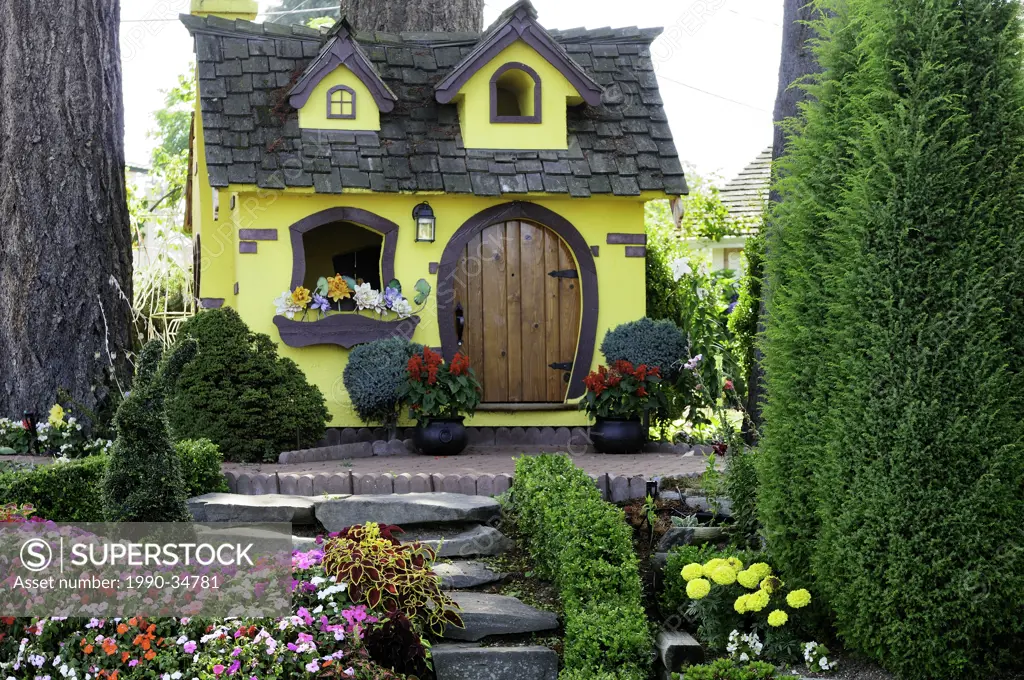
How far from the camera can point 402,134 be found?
34.4 feet

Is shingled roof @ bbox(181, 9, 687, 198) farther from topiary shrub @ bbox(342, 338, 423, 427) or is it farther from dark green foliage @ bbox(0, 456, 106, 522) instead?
dark green foliage @ bbox(0, 456, 106, 522)

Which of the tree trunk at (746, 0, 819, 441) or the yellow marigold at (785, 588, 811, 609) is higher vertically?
the tree trunk at (746, 0, 819, 441)

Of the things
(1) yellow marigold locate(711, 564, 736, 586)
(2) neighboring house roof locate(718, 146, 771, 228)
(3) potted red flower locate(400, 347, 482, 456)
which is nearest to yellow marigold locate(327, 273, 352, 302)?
(3) potted red flower locate(400, 347, 482, 456)

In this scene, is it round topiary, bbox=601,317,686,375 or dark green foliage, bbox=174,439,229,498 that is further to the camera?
round topiary, bbox=601,317,686,375

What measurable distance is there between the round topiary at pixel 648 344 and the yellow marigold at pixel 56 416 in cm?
485

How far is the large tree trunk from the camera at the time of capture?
9688 millimetres

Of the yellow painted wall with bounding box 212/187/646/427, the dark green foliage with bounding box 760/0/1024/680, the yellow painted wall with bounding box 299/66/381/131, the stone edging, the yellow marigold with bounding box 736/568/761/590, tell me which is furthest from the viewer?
the yellow painted wall with bounding box 299/66/381/131

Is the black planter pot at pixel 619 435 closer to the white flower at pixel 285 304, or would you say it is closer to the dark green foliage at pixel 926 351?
the white flower at pixel 285 304

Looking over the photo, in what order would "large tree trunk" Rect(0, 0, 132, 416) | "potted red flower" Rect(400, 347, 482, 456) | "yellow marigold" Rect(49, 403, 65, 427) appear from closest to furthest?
"yellow marigold" Rect(49, 403, 65, 427) → "potted red flower" Rect(400, 347, 482, 456) → "large tree trunk" Rect(0, 0, 132, 416)

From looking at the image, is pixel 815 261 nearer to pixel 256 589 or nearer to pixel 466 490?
pixel 256 589

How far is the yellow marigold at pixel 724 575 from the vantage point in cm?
509

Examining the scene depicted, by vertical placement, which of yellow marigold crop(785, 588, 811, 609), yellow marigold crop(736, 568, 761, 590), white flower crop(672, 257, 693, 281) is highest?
white flower crop(672, 257, 693, 281)

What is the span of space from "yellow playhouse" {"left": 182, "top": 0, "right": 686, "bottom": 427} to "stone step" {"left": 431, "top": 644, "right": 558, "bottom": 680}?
217 inches

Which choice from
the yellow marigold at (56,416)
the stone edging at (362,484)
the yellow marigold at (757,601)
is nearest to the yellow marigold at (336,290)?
the yellow marigold at (56,416)
